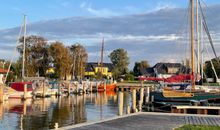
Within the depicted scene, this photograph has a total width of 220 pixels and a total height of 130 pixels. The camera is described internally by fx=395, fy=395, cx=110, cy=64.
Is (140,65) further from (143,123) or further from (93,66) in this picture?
(143,123)

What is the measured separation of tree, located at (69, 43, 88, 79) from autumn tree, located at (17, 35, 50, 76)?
12419 mm

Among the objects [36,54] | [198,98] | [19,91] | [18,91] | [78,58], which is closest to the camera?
[198,98]

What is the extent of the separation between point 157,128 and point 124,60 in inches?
6234

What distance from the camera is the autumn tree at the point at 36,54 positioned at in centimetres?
9771

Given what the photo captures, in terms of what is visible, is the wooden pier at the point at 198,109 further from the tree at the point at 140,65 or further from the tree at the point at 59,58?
the tree at the point at 140,65

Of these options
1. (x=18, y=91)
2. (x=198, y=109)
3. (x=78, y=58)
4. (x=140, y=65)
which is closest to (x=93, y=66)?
(x=140, y=65)

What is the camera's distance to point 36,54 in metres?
99.7

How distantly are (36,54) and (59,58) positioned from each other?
19.2 feet

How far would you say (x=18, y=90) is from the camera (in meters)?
62.5

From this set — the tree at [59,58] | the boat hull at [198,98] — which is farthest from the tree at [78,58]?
the boat hull at [198,98]

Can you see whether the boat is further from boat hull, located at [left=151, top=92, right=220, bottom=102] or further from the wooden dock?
the wooden dock

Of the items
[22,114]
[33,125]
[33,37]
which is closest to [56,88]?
[33,37]

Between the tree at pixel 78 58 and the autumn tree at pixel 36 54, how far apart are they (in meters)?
12.4

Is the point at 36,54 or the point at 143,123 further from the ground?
the point at 36,54
